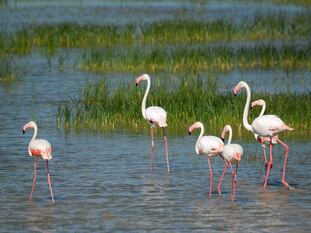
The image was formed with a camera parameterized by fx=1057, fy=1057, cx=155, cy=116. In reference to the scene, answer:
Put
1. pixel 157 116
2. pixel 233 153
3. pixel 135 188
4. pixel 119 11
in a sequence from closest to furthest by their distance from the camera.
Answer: pixel 233 153 → pixel 135 188 → pixel 157 116 → pixel 119 11

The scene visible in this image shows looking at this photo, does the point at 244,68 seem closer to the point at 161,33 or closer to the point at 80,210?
the point at 161,33

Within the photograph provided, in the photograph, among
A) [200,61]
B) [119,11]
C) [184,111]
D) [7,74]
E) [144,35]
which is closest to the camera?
[184,111]

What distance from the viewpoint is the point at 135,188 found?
14.1 meters

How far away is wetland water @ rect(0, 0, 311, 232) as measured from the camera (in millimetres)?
12000

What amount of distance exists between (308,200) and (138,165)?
345 cm

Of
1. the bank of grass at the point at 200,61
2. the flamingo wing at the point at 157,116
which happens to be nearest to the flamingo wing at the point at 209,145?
the flamingo wing at the point at 157,116

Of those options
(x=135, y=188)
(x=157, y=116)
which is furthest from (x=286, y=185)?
(x=157, y=116)

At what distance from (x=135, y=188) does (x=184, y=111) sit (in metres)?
4.80

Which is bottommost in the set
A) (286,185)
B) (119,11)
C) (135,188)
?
(119,11)

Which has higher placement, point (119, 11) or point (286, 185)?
point (286, 185)

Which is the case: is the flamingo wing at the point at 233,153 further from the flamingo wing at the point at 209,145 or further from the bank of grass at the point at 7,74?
the bank of grass at the point at 7,74

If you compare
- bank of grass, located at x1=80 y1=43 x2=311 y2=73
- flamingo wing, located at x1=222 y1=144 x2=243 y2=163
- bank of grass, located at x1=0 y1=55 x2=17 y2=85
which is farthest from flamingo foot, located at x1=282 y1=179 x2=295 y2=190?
bank of grass, located at x1=0 y1=55 x2=17 y2=85

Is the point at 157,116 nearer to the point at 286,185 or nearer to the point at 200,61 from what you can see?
the point at 286,185

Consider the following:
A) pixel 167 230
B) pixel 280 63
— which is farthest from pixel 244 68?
pixel 167 230
